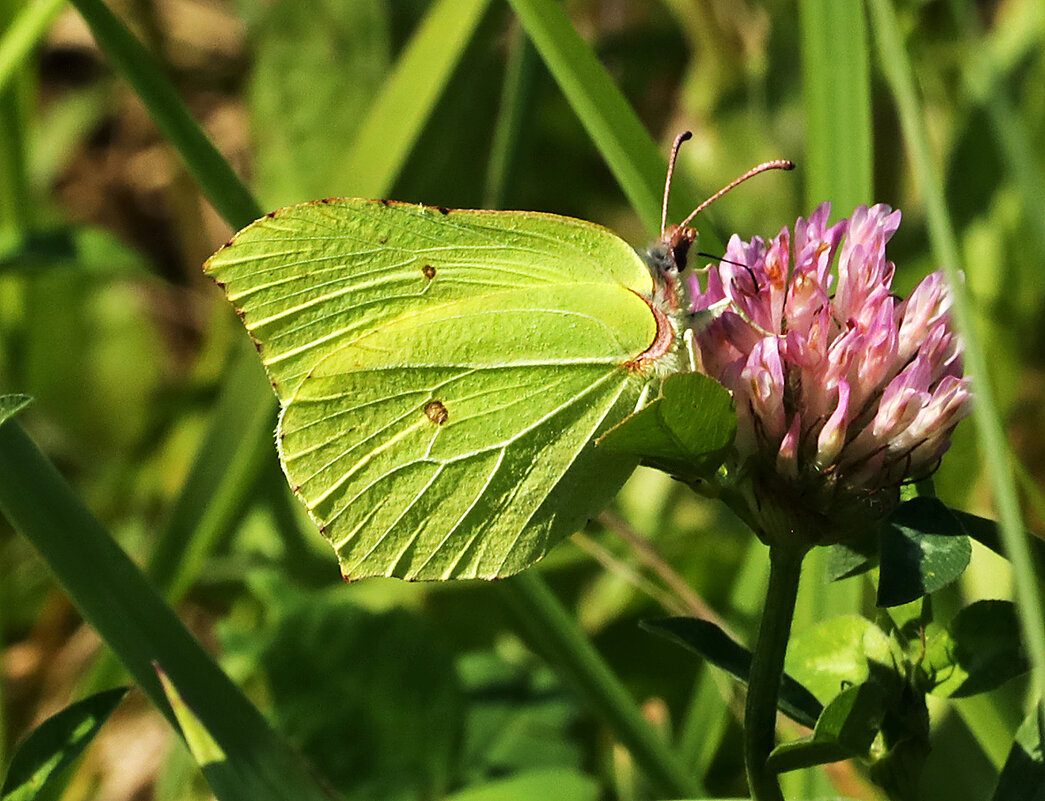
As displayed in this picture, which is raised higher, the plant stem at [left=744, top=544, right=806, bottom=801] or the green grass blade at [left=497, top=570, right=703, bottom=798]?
the plant stem at [left=744, top=544, right=806, bottom=801]

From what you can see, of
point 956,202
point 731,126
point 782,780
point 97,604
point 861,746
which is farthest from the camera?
point 731,126

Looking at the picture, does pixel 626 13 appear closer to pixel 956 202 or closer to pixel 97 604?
pixel 956 202

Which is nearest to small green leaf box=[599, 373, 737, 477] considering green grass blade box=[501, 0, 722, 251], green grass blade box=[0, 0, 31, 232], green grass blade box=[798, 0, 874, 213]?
green grass blade box=[501, 0, 722, 251]

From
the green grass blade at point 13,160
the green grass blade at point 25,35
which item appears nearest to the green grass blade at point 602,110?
the green grass blade at point 25,35

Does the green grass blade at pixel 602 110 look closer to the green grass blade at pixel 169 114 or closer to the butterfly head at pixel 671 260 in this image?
the butterfly head at pixel 671 260

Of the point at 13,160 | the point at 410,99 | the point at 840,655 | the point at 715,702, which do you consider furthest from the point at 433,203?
the point at 840,655

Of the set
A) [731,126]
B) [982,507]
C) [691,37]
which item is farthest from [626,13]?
[982,507]

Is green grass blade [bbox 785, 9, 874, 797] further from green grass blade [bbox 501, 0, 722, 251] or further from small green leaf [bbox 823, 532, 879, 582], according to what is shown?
small green leaf [bbox 823, 532, 879, 582]
